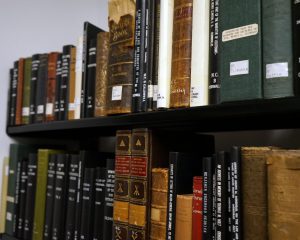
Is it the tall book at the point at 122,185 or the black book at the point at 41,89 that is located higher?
the black book at the point at 41,89

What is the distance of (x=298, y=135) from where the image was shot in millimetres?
938

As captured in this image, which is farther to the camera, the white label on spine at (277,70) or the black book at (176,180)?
the black book at (176,180)

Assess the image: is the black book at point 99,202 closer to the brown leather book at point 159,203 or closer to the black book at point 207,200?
the brown leather book at point 159,203

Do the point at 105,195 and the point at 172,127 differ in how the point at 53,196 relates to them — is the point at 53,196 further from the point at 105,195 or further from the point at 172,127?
the point at 172,127

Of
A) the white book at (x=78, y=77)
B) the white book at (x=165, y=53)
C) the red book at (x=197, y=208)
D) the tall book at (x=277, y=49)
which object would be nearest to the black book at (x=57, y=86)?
the white book at (x=78, y=77)

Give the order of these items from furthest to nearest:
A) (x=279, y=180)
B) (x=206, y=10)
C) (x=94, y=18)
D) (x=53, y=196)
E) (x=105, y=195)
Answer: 1. (x=94, y=18)
2. (x=53, y=196)
3. (x=105, y=195)
4. (x=206, y=10)
5. (x=279, y=180)

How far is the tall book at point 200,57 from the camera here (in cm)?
71

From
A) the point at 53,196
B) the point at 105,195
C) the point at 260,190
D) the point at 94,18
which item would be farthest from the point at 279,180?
the point at 94,18

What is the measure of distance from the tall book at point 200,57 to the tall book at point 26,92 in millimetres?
745

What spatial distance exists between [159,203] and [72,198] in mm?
367

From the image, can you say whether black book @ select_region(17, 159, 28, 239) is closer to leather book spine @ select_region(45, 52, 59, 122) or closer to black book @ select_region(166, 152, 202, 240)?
leather book spine @ select_region(45, 52, 59, 122)

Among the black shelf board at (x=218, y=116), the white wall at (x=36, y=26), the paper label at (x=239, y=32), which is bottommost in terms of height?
the black shelf board at (x=218, y=116)

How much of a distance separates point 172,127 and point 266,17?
398 millimetres

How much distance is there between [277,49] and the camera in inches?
24.1
